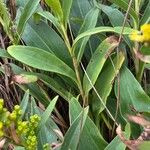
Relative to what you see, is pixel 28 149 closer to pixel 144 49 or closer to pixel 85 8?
pixel 144 49

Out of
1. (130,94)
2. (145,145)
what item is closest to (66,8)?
(130,94)

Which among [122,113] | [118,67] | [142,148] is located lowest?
[122,113]

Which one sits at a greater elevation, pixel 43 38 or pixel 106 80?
pixel 43 38

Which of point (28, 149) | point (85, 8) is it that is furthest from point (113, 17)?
point (28, 149)

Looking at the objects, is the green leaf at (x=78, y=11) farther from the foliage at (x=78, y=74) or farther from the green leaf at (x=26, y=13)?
the green leaf at (x=26, y=13)

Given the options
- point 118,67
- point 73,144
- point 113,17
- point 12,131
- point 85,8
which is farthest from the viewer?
point 85,8

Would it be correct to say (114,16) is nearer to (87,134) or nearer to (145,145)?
(87,134)

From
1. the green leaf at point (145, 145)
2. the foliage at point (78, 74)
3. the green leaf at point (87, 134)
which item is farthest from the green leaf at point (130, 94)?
A: the green leaf at point (145, 145)
